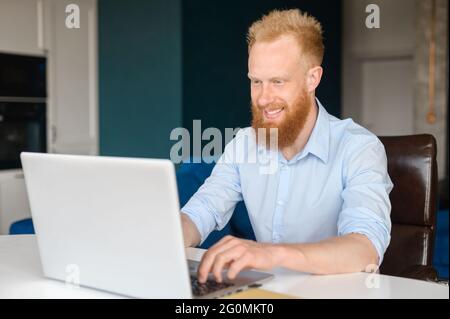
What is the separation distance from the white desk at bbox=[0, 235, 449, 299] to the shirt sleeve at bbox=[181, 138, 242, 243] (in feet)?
1.48

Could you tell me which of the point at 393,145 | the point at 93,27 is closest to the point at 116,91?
the point at 93,27

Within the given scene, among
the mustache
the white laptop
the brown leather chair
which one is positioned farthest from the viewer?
the brown leather chair

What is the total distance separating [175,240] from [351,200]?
658 mm

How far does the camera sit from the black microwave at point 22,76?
4527mm

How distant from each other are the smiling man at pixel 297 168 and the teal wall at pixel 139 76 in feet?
9.38

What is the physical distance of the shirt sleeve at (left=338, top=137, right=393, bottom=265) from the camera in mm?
1457

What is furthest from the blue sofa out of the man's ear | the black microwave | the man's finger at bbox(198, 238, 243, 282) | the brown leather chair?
the black microwave

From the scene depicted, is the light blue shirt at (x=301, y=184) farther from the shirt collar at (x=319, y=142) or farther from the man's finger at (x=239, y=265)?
the man's finger at (x=239, y=265)

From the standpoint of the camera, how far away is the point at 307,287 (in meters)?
1.23

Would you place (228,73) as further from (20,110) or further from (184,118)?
(20,110)

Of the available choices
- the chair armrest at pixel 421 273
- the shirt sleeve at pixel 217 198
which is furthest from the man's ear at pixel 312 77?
the chair armrest at pixel 421 273

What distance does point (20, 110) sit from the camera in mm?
4672

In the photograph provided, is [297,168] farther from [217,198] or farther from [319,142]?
[217,198]

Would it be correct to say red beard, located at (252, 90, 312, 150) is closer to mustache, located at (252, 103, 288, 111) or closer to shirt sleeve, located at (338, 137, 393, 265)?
mustache, located at (252, 103, 288, 111)
